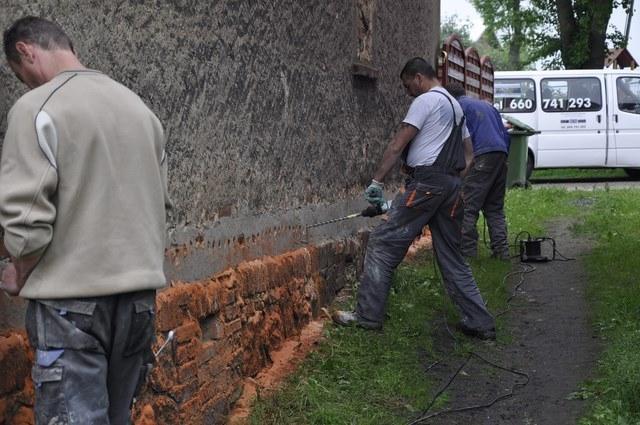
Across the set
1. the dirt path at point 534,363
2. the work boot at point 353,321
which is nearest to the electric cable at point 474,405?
the dirt path at point 534,363

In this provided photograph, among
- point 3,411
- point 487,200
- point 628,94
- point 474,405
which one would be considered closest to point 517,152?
point 628,94

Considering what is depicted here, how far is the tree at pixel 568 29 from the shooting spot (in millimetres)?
25812

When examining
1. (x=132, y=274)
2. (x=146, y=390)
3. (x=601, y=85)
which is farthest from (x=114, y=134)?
(x=601, y=85)

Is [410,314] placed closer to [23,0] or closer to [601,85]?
[23,0]

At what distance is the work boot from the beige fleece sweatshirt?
3.69 metres

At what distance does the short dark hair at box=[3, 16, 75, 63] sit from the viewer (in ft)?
10.8

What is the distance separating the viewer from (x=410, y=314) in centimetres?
757

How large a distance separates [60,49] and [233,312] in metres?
2.40

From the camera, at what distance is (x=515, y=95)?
21828 mm

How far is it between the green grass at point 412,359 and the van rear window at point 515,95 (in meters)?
11.4

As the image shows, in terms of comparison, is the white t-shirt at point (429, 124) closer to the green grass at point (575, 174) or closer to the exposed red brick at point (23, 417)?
the exposed red brick at point (23, 417)

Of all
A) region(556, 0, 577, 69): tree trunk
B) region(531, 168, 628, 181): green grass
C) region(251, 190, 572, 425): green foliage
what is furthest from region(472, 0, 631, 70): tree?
region(251, 190, 572, 425): green foliage

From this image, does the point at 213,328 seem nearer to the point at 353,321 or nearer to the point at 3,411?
the point at 3,411

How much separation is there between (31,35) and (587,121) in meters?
19.2
